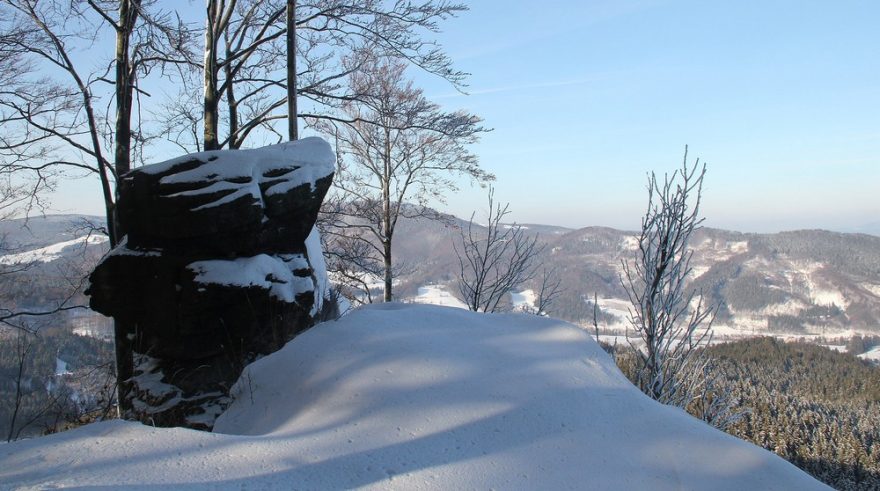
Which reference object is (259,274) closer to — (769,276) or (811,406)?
(811,406)

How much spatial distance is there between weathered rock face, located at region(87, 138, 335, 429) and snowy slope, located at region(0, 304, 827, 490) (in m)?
1.16

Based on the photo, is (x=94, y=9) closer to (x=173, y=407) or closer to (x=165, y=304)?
(x=165, y=304)

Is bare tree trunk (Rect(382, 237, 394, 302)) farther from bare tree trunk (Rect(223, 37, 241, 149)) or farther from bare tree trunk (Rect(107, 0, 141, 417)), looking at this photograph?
bare tree trunk (Rect(107, 0, 141, 417))

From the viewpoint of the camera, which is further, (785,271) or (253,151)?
(785,271)

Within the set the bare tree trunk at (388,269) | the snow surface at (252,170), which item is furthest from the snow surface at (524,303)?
the snow surface at (252,170)

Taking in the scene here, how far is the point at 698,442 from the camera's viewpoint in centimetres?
265

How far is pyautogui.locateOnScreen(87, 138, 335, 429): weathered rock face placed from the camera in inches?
185

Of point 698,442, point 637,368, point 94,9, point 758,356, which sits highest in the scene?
point 94,9

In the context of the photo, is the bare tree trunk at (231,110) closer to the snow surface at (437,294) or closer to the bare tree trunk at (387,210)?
the bare tree trunk at (387,210)

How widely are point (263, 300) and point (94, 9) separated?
17.3 ft

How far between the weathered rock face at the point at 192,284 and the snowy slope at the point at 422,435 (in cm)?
116

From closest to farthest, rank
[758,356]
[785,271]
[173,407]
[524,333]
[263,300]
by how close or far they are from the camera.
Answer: [524,333], [173,407], [263,300], [758,356], [785,271]

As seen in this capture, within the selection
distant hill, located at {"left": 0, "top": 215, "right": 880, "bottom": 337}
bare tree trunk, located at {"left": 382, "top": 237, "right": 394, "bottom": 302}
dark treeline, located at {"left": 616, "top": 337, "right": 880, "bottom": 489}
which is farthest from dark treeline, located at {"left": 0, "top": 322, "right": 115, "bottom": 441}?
distant hill, located at {"left": 0, "top": 215, "right": 880, "bottom": 337}

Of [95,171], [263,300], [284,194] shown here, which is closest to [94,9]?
[95,171]
